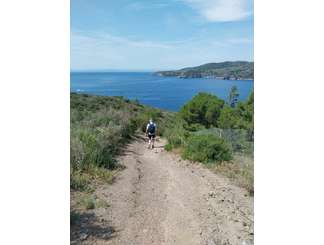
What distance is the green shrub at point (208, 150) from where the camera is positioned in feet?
17.0

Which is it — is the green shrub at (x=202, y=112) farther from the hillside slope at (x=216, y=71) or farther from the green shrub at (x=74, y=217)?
the green shrub at (x=74, y=217)

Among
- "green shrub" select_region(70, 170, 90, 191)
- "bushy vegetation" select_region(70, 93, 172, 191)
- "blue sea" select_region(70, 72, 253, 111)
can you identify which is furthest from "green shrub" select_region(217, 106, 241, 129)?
"green shrub" select_region(70, 170, 90, 191)

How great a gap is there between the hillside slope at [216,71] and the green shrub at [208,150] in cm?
224

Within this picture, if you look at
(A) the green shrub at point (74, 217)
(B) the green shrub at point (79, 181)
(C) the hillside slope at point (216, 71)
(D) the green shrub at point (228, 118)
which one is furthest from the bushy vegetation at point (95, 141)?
(D) the green shrub at point (228, 118)

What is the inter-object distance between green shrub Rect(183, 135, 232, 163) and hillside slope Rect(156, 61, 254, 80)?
2.24 meters

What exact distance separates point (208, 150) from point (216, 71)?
7.75ft

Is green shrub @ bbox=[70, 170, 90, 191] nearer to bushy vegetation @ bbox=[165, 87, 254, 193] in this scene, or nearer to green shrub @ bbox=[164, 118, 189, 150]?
bushy vegetation @ bbox=[165, 87, 254, 193]

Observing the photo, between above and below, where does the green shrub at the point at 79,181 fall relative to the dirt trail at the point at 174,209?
above
